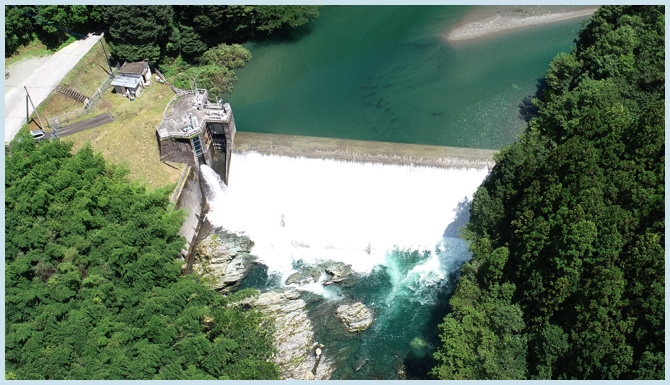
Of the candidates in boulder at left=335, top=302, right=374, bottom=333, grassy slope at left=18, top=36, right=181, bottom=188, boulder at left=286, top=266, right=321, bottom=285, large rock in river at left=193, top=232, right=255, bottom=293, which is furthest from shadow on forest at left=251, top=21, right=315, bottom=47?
boulder at left=335, top=302, right=374, bottom=333

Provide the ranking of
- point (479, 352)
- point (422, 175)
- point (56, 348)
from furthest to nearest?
point (422, 175) → point (479, 352) → point (56, 348)

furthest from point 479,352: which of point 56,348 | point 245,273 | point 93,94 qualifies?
point 93,94

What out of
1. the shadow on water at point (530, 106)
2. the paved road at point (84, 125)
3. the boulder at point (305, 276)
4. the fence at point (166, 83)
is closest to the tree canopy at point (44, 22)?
the fence at point (166, 83)

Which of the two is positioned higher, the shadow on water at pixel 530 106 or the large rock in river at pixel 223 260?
the shadow on water at pixel 530 106

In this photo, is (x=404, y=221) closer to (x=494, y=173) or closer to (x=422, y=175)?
(x=422, y=175)

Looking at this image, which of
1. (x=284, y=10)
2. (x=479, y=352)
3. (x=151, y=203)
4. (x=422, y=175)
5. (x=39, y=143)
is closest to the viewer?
(x=479, y=352)

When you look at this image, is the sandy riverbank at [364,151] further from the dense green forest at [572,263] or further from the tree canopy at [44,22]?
the tree canopy at [44,22]

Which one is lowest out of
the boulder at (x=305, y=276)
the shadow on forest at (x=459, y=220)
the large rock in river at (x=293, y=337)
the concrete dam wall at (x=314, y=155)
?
the large rock in river at (x=293, y=337)

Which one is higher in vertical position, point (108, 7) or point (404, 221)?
point (108, 7)
